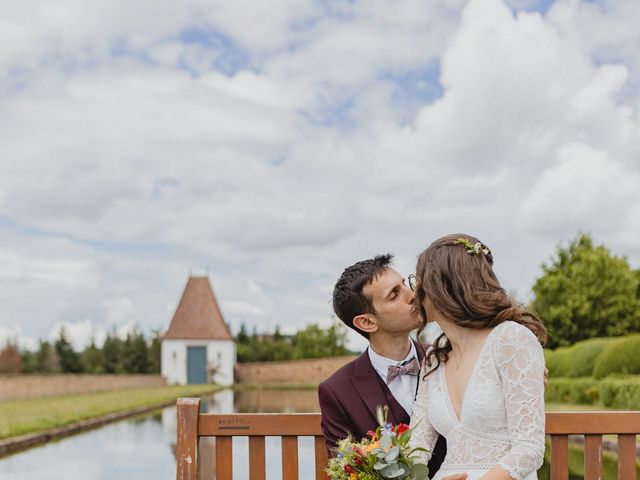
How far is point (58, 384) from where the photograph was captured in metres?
30.8

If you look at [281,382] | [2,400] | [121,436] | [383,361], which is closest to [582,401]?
[121,436]

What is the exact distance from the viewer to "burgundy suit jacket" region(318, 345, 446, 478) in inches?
122

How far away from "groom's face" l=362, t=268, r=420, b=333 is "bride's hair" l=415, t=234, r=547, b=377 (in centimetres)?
37

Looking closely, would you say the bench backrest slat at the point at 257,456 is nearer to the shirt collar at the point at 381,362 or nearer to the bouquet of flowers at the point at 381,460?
the shirt collar at the point at 381,362

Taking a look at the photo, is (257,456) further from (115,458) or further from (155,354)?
(155,354)

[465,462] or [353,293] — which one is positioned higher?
[353,293]

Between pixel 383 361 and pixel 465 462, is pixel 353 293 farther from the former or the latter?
pixel 465 462

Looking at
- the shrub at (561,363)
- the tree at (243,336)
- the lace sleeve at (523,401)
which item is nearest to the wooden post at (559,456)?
the lace sleeve at (523,401)

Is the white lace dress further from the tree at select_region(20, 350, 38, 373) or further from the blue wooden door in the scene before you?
the tree at select_region(20, 350, 38, 373)

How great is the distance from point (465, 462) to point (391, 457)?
34cm

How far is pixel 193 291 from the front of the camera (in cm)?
4962

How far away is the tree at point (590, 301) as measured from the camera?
103 ft

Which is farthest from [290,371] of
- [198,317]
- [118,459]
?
[118,459]

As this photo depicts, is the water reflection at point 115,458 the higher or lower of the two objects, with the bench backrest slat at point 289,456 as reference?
lower
